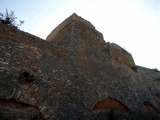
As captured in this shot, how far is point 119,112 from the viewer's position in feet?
21.2

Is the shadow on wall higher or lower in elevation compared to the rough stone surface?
lower

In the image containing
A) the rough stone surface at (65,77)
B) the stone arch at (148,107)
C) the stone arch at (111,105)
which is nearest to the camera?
the rough stone surface at (65,77)

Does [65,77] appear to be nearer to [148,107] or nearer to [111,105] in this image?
[111,105]

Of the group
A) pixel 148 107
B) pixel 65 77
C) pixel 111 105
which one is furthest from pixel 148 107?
pixel 65 77

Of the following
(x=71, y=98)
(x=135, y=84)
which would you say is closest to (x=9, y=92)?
(x=71, y=98)

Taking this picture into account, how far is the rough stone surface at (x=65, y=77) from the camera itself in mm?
4238

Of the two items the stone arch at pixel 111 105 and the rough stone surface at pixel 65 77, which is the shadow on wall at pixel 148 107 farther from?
the stone arch at pixel 111 105

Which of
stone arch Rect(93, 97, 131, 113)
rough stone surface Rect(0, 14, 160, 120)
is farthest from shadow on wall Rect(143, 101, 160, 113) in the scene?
stone arch Rect(93, 97, 131, 113)

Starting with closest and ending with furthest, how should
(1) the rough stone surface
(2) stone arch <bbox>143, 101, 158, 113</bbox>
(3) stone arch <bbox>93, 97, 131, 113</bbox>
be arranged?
(1) the rough stone surface < (3) stone arch <bbox>93, 97, 131, 113</bbox> < (2) stone arch <bbox>143, 101, 158, 113</bbox>

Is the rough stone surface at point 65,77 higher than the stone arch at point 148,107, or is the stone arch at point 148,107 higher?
the rough stone surface at point 65,77

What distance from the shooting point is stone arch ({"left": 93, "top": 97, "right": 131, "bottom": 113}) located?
19.6ft

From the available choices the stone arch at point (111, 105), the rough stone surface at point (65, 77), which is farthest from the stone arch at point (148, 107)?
the stone arch at point (111, 105)

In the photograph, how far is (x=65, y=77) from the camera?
5.46m

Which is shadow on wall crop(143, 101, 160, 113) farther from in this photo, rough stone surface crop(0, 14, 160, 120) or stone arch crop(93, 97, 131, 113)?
stone arch crop(93, 97, 131, 113)
